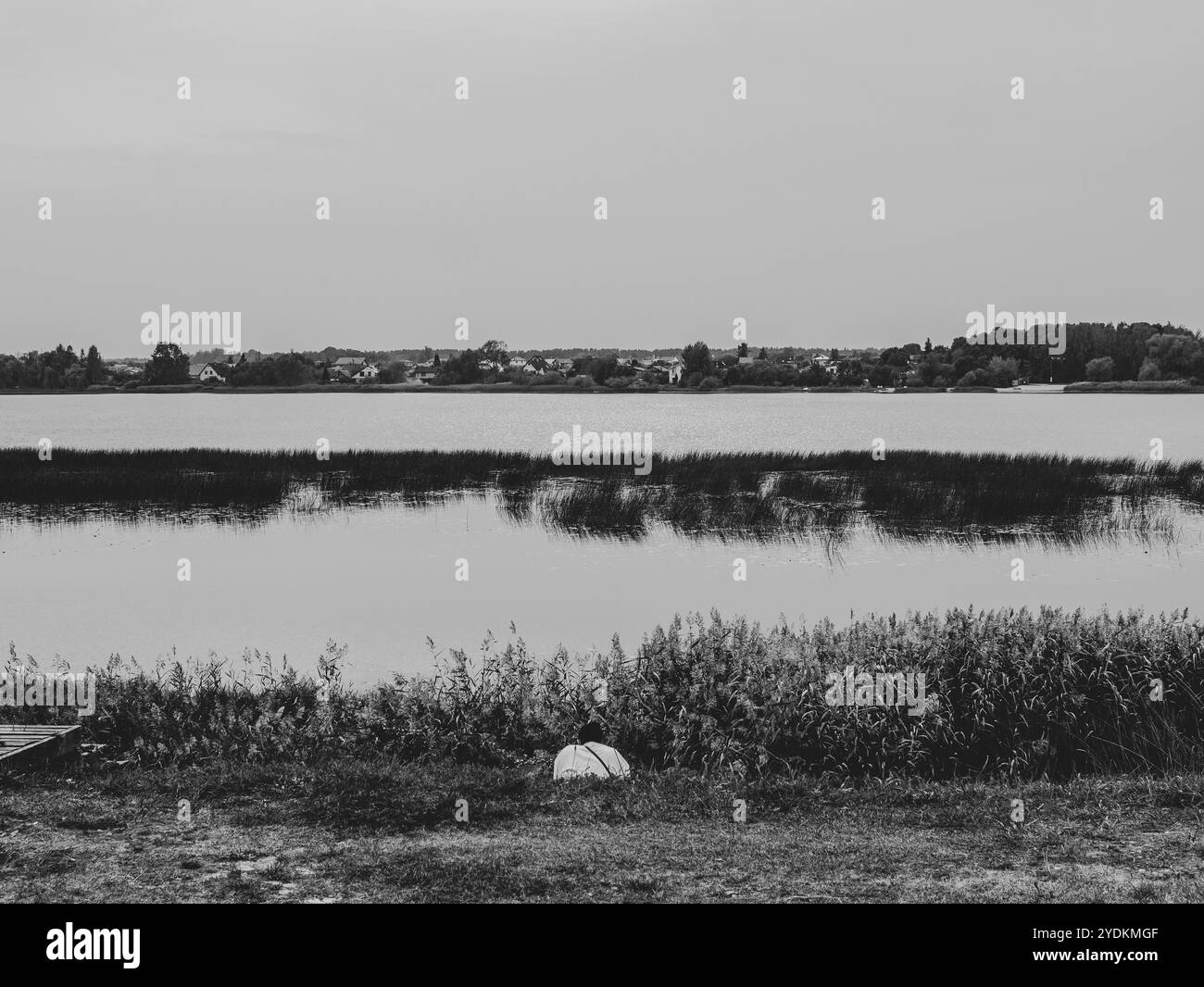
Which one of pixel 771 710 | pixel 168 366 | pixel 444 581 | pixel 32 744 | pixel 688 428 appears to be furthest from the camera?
pixel 168 366

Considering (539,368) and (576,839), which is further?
(539,368)

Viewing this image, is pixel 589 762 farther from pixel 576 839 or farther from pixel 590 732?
pixel 576 839

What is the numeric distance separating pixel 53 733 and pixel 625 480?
89.6 ft

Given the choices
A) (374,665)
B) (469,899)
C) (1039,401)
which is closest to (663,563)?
(374,665)

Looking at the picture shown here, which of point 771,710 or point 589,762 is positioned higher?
point 771,710

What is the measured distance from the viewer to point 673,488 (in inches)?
1334

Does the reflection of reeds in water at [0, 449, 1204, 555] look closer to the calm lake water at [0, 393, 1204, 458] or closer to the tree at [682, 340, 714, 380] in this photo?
the calm lake water at [0, 393, 1204, 458]

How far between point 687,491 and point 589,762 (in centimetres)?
2428

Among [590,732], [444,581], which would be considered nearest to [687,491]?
[444,581]

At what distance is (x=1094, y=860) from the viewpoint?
699cm

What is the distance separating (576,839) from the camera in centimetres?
749

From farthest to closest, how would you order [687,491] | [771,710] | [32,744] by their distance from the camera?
[687,491] < [771,710] < [32,744]

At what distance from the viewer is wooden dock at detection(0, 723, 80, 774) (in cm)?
888
